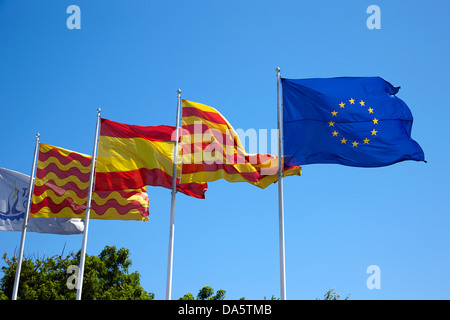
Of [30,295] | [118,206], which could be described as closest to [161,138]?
[118,206]

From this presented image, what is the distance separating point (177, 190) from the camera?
19.3 metres

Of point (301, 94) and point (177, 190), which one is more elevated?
point (301, 94)

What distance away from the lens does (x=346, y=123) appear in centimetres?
1897

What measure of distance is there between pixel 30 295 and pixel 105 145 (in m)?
28.0

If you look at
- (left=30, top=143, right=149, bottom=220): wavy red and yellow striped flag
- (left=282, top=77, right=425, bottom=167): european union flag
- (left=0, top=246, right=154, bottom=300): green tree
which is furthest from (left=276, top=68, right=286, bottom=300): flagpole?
(left=0, top=246, right=154, bottom=300): green tree

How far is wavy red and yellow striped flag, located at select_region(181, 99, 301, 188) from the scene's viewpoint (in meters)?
19.2

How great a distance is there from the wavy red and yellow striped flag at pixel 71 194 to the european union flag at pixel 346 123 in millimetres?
7239

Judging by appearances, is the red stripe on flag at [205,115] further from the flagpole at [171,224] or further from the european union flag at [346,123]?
the european union flag at [346,123]

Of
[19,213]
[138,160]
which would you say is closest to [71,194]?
[138,160]

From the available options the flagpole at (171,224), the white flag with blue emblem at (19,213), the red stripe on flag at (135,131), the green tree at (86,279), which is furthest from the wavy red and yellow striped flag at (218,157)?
the green tree at (86,279)

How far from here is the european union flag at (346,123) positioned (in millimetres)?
18484

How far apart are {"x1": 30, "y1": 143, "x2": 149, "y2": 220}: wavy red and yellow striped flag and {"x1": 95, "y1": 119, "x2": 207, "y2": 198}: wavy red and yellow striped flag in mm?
2080
